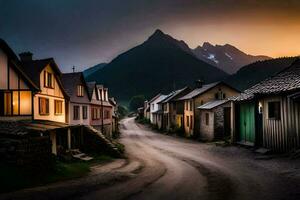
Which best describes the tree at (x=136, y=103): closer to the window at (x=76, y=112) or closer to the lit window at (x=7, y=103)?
the window at (x=76, y=112)

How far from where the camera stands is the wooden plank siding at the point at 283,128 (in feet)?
71.8

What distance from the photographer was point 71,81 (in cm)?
3844

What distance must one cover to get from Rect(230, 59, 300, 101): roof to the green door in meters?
1.33

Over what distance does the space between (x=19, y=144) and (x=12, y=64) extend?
9.98 meters

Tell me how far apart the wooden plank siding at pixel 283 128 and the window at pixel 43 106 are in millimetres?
18333

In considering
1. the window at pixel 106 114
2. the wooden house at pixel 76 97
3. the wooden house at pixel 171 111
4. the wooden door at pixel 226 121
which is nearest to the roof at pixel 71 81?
the wooden house at pixel 76 97

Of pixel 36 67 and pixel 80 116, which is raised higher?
pixel 36 67

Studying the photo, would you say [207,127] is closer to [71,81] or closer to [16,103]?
[71,81]

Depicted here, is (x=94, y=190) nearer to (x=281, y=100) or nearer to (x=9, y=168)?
(x=9, y=168)

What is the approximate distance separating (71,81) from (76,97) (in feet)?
6.77

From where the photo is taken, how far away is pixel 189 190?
13914mm

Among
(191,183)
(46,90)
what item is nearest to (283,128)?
(191,183)

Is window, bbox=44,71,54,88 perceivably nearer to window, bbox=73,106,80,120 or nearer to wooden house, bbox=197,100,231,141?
window, bbox=73,106,80,120

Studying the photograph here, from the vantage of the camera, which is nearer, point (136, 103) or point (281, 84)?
point (281, 84)
